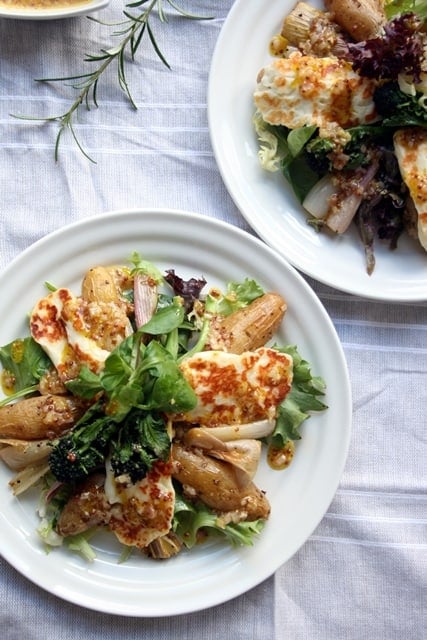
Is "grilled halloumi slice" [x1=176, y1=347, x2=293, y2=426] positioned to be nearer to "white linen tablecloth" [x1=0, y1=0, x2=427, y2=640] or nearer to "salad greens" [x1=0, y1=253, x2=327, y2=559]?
"salad greens" [x1=0, y1=253, x2=327, y2=559]

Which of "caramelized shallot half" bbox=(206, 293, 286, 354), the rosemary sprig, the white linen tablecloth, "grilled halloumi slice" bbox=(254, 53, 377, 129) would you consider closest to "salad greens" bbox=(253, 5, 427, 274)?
"grilled halloumi slice" bbox=(254, 53, 377, 129)

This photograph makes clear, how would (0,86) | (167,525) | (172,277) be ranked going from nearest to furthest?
(167,525) → (172,277) → (0,86)

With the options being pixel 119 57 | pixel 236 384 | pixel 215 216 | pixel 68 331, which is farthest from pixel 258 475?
pixel 119 57

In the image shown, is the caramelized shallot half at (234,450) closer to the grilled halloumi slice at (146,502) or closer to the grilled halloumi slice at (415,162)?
the grilled halloumi slice at (146,502)

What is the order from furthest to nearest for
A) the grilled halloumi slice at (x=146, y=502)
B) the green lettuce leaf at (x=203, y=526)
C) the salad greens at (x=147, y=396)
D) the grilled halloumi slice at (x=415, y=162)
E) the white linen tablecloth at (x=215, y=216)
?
the white linen tablecloth at (x=215, y=216) → the grilled halloumi slice at (x=415, y=162) → the green lettuce leaf at (x=203, y=526) → the grilled halloumi slice at (x=146, y=502) → the salad greens at (x=147, y=396)

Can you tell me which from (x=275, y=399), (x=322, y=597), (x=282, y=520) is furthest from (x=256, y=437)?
(x=322, y=597)

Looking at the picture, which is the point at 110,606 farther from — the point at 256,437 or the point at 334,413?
the point at 334,413

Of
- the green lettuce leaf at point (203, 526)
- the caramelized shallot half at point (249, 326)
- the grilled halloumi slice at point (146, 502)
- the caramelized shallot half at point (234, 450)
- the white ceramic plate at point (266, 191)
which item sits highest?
the white ceramic plate at point (266, 191)

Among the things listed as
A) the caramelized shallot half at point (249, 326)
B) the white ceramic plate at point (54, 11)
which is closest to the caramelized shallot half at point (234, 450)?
the caramelized shallot half at point (249, 326)
